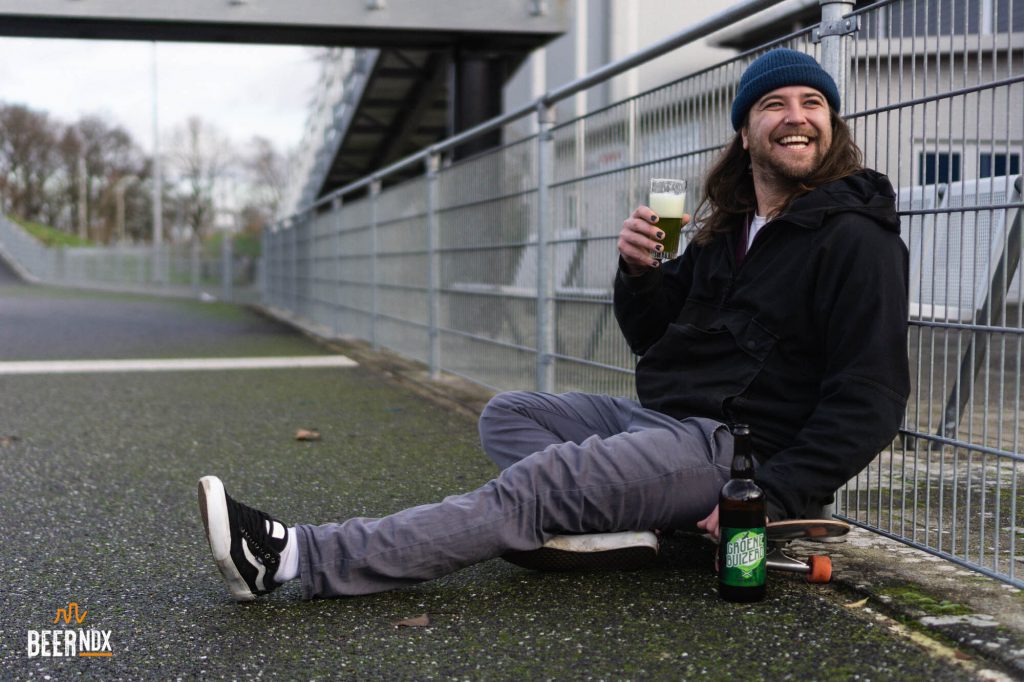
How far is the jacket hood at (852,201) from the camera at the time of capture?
8.80ft

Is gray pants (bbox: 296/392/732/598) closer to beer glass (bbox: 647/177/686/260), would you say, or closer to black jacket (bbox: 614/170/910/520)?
black jacket (bbox: 614/170/910/520)

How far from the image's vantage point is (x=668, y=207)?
3018 millimetres

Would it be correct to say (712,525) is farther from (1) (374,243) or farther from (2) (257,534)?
(1) (374,243)

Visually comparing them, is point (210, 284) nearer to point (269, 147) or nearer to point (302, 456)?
point (302, 456)

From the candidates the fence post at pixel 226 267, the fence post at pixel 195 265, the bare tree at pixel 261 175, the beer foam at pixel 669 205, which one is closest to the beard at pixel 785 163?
the beer foam at pixel 669 205

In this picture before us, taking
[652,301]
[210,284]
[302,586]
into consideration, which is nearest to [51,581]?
[302,586]

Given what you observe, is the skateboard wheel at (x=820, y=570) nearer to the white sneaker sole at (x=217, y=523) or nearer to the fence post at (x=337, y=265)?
the white sneaker sole at (x=217, y=523)

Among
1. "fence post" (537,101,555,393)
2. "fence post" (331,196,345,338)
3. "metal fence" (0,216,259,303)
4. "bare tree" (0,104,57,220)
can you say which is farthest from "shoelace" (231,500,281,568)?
"bare tree" (0,104,57,220)

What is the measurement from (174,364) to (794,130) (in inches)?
286

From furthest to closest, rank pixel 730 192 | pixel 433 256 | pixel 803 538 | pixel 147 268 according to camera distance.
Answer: pixel 147 268
pixel 433 256
pixel 730 192
pixel 803 538

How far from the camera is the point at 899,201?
116 inches

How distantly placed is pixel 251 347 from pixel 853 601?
900 centimetres

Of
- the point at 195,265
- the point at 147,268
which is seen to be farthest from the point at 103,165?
the point at 195,265

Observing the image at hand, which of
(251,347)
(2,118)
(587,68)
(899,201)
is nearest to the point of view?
(899,201)
